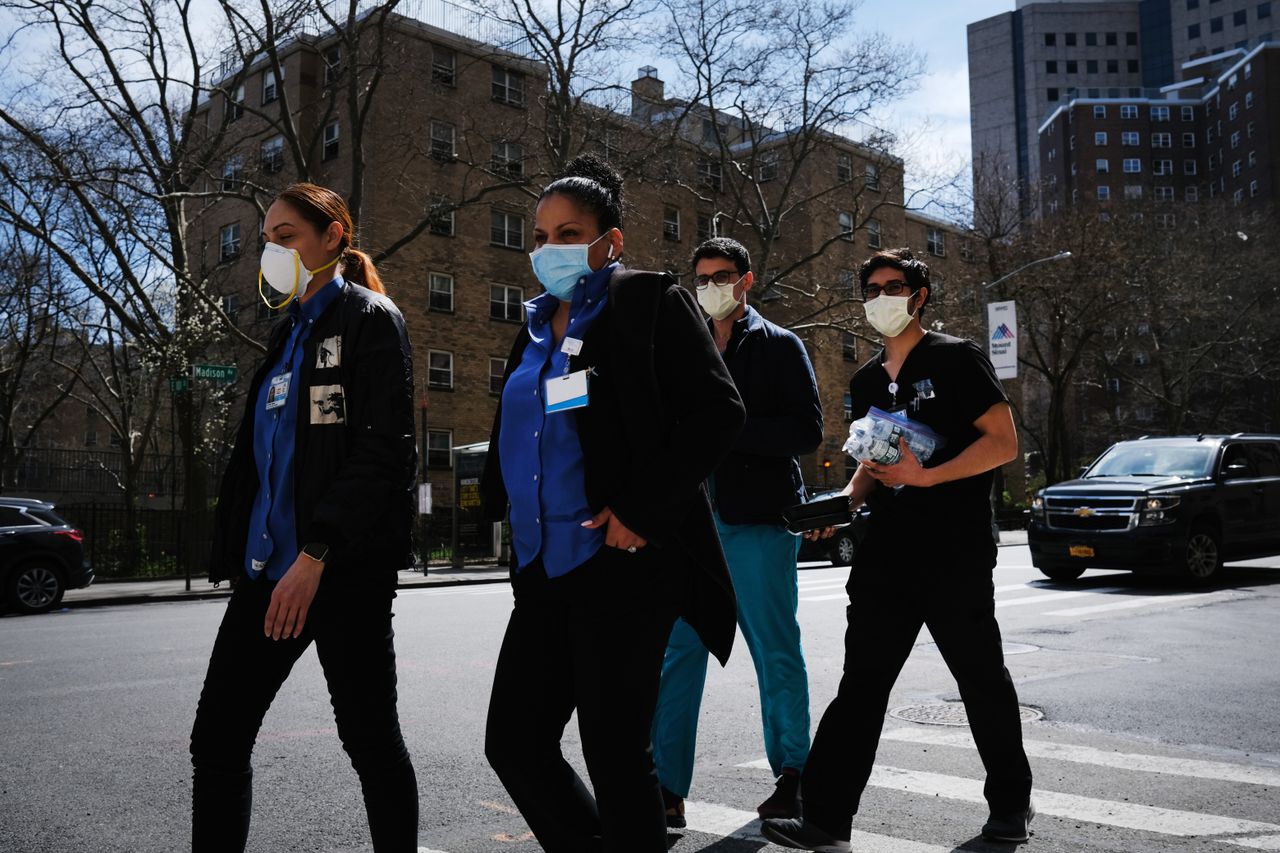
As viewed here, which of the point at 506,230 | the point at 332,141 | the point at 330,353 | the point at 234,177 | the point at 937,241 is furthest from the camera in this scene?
the point at 937,241

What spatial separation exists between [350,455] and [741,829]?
7.04 ft

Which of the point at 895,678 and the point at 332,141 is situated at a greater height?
the point at 332,141

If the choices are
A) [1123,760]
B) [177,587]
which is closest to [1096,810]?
[1123,760]

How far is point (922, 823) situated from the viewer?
14.1 ft

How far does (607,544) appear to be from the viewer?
8.70ft

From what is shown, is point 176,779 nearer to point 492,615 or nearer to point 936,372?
point 936,372

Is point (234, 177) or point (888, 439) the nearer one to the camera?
point (888, 439)

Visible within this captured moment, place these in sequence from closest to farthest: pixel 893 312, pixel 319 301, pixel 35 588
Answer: pixel 319 301, pixel 893 312, pixel 35 588

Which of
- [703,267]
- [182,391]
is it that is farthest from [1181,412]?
[703,267]

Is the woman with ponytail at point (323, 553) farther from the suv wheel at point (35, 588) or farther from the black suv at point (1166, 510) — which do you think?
the suv wheel at point (35, 588)

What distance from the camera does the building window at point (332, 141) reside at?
1510 inches

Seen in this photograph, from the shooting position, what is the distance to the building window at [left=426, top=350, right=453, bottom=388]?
38031 millimetres

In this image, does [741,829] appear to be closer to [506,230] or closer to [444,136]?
[444,136]

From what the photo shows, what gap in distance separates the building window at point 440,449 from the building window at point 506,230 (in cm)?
694
